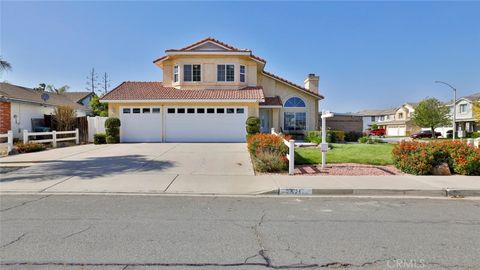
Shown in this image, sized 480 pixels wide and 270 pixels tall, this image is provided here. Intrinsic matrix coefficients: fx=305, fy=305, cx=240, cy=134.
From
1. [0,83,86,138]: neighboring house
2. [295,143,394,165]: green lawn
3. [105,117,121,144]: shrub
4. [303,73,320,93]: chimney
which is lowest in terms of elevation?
[295,143,394,165]: green lawn

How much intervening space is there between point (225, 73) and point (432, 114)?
38502 millimetres

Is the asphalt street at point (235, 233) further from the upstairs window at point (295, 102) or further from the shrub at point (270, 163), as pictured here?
the upstairs window at point (295, 102)

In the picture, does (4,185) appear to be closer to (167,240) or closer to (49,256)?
(49,256)

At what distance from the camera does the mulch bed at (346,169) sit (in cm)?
1041

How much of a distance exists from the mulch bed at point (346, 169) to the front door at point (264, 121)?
1219cm

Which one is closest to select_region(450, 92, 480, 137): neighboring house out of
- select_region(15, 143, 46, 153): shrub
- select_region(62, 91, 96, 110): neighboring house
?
select_region(15, 143, 46, 153): shrub

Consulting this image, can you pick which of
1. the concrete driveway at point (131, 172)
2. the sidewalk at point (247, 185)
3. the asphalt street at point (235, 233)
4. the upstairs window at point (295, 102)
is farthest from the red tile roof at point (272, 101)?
the asphalt street at point (235, 233)

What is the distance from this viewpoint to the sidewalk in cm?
797

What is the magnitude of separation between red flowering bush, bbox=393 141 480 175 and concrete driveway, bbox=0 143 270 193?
5.44 metres

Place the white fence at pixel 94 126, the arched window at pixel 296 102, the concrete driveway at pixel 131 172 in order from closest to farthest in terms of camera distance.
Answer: the concrete driveway at pixel 131 172
the white fence at pixel 94 126
the arched window at pixel 296 102

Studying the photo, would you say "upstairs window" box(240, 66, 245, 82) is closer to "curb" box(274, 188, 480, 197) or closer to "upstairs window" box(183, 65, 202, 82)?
"upstairs window" box(183, 65, 202, 82)

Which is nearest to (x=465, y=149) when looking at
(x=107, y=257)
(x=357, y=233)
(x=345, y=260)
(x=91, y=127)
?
(x=357, y=233)

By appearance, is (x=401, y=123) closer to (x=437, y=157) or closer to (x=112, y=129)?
(x=437, y=157)

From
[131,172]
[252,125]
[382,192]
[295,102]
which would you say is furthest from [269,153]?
[295,102]
